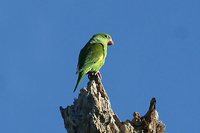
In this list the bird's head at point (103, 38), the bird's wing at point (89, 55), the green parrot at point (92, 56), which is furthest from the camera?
the bird's head at point (103, 38)

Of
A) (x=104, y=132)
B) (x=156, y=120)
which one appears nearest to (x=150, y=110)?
(x=156, y=120)

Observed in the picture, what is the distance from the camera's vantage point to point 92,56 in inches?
798

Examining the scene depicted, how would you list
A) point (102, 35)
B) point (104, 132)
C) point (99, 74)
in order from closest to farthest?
point (104, 132)
point (99, 74)
point (102, 35)

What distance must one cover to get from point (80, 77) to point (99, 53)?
123 centimetres

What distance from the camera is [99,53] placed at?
20719 millimetres

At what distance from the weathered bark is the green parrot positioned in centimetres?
221

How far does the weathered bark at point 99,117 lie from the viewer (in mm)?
16469

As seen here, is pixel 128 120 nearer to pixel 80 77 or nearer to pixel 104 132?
pixel 104 132

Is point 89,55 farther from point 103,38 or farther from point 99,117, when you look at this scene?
point 99,117

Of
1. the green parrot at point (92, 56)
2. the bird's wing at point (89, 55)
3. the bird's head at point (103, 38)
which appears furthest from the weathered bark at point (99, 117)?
the bird's head at point (103, 38)

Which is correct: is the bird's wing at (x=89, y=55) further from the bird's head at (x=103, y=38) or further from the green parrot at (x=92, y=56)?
the bird's head at (x=103, y=38)

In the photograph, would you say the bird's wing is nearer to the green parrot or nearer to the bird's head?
the green parrot

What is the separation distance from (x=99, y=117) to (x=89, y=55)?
4039 millimetres

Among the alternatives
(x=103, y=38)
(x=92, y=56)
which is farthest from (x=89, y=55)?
(x=103, y=38)
